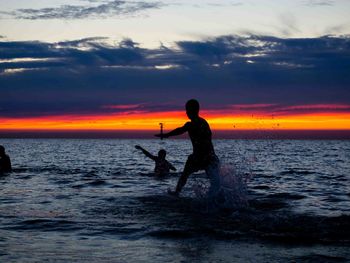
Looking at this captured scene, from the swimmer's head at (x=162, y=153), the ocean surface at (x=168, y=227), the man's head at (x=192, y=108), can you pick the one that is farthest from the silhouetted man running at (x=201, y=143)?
the swimmer's head at (x=162, y=153)

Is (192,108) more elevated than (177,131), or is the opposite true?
(192,108)

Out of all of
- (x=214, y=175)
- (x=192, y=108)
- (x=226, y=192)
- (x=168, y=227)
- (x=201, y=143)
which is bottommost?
(x=168, y=227)

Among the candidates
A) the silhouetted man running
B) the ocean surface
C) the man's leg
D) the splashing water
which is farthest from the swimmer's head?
the man's leg

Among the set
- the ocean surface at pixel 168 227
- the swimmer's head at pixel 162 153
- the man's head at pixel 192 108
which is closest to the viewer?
the ocean surface at pixel 168 227

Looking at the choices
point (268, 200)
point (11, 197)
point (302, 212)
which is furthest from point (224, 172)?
point (11, 197)

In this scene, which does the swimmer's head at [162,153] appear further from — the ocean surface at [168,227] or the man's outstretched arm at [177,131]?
the man's outstretched arm at [177,131]

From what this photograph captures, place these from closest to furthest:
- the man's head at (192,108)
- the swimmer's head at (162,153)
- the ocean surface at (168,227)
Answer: the ocean surface at (168,227) < the man's head at (192,108) < the swimmer's head at (162,153)

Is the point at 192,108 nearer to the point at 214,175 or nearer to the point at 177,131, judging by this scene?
the point at 177,131

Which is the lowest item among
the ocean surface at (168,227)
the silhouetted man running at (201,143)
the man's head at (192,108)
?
the ocean surface at (168,227)

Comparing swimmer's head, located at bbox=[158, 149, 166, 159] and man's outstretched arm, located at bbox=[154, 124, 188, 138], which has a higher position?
man's outstretched arm, located at bbox=[154, 124, 188, 138]

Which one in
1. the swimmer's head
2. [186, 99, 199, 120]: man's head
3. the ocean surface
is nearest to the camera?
the ocean surface

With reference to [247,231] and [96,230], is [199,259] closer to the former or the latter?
[247,231]

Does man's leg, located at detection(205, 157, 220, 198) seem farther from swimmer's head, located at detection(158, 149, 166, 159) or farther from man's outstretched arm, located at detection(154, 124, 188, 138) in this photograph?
swimmer's head, located at detection(158, 149, 166, 159)

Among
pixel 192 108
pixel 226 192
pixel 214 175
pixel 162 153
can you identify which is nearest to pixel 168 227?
pixel 214 175
